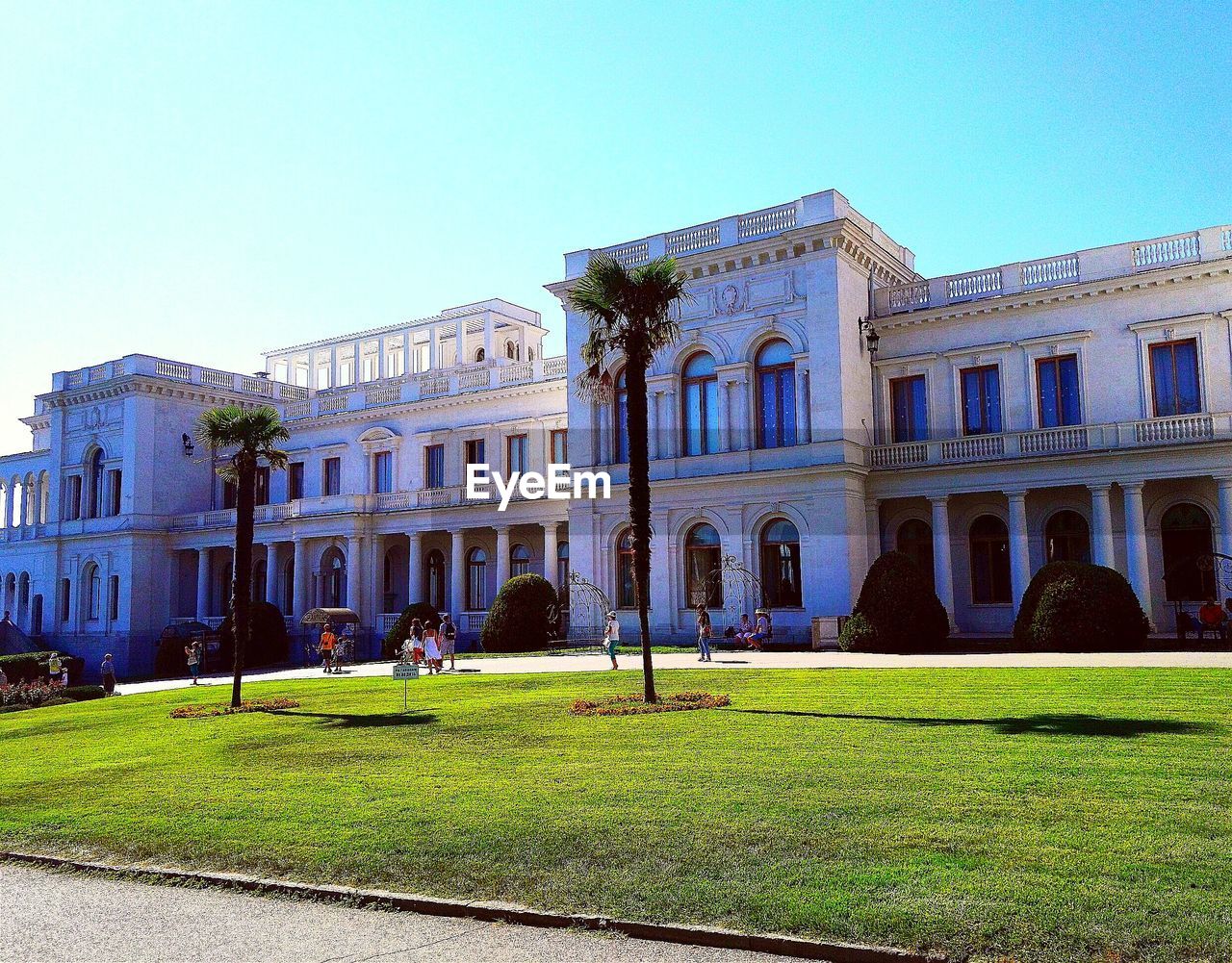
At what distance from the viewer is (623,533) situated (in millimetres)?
40156

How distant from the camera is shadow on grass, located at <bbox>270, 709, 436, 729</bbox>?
62.3 feet

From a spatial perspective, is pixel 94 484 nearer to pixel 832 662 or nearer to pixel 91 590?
pixel 91 590

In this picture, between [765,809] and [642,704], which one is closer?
[765,809]

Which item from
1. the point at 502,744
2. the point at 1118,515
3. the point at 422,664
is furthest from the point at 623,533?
the point at 502,744

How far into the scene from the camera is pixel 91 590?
200 ft

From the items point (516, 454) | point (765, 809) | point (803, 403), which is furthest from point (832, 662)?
point (516, 454)

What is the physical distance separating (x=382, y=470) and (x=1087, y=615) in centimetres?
3794

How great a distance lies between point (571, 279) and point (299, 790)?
31.1 metres

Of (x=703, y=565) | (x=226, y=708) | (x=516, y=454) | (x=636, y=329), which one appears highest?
(x=516, y=454)

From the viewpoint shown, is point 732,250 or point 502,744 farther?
point 732,250

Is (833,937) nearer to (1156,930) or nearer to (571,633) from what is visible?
(1156,930)

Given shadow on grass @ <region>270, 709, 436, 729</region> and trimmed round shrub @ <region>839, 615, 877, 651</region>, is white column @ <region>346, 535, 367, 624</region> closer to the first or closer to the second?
trimmed round shrub @ <region>839, 615, 877, 651</region>

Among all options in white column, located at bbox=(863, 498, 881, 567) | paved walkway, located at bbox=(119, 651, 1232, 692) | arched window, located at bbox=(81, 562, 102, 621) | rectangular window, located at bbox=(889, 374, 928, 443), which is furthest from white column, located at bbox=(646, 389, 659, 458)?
arched window, located at bbox=(81, 562, 102, 621)

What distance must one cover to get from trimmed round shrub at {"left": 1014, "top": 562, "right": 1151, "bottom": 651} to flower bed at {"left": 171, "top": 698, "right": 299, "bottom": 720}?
18747mm
